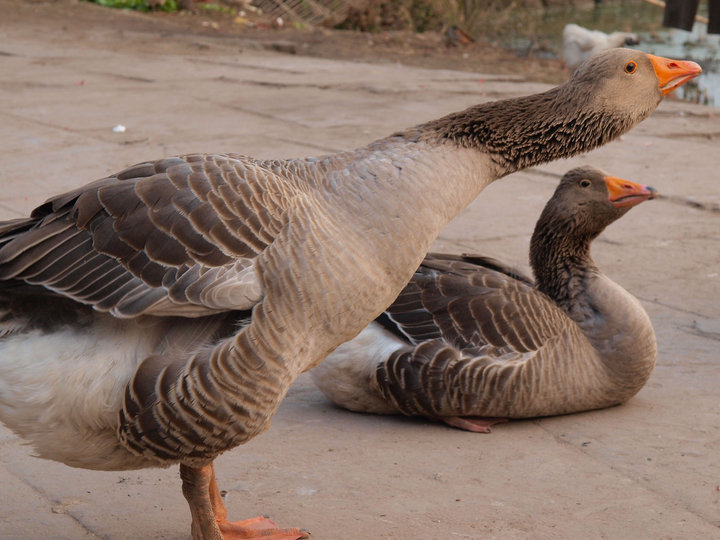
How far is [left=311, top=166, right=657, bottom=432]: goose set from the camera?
13.8ft

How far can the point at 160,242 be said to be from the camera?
9.61 ft

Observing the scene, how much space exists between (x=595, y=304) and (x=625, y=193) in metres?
0.57

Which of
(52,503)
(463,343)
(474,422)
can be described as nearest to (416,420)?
(474,422)

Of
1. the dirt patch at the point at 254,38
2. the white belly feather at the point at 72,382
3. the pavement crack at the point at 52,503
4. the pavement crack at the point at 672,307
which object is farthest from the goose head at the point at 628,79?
the dirt patch at the point at 254,38

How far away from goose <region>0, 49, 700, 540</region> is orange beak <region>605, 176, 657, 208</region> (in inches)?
59.1

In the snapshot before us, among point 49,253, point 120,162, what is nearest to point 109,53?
point 120,162

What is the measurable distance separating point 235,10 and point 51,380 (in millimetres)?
16300

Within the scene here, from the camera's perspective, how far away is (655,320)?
17.8 feet

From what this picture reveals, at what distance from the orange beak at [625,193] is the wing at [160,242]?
2.16 meters

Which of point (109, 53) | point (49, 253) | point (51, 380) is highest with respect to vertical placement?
point (49, 253)

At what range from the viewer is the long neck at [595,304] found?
14.3 feet

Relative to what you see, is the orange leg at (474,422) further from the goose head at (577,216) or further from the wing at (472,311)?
the goose head at (577,216)

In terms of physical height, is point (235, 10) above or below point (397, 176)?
below

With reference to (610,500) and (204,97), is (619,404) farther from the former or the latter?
(204,97)
